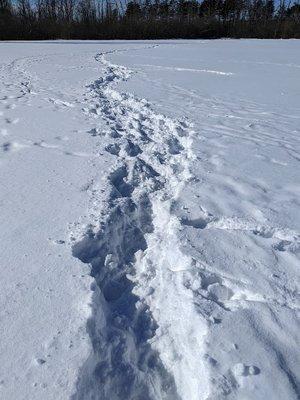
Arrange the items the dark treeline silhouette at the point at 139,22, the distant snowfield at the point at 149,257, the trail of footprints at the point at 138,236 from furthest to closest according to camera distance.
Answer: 1. the dark treeline silhouette at the point at 139,22
2. the trail of footprints at the point at 138,236
3. the distant snowfield at the point at 149,257

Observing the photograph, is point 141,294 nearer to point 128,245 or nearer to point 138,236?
point 128,245

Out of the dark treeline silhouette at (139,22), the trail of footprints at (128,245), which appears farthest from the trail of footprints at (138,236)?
the dark treeline silhouette at (139,22)

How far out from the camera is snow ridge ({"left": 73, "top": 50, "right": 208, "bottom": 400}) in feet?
5.84

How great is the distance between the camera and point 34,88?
7.39 metres

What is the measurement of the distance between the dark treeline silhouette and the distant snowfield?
20446 mm

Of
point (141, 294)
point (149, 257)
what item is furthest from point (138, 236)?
point (141, 294)

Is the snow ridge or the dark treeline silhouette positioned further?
the dark treeline silhouette

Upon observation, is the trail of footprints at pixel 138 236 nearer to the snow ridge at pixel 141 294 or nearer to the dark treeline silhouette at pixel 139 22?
the snow ridge at pixel 141 294

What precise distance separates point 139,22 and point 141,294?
86.4 feet

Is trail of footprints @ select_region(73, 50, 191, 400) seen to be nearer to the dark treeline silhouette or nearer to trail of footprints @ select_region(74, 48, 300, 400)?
trail of footprints @ select_region(74, 48, 300, 400)

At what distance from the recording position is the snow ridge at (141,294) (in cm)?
178

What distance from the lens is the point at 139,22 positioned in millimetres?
25844

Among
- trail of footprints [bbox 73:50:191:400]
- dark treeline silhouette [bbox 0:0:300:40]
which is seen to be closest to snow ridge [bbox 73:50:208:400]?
trail of footprints [bbox 73:50:191:400]

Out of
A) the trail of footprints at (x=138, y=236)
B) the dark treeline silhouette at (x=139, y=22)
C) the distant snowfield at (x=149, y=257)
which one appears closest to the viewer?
the distant snowfield at (x=149, y=257)
